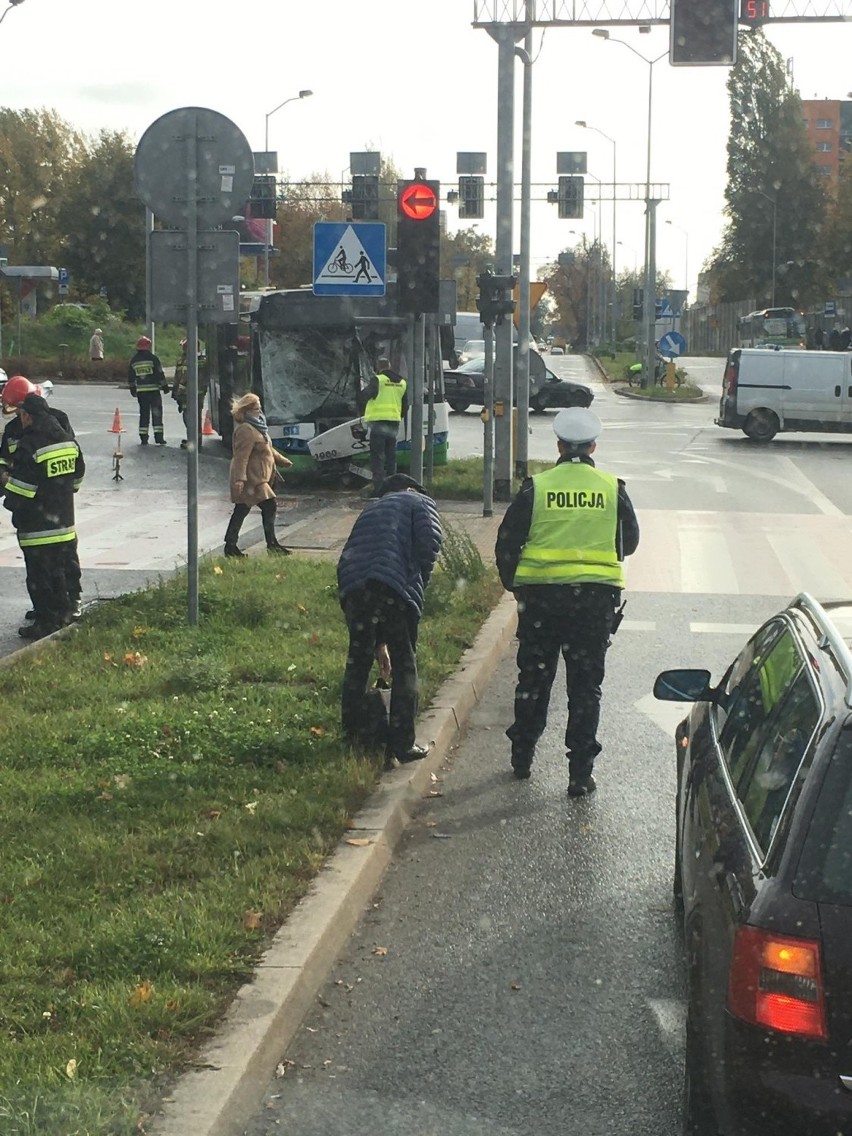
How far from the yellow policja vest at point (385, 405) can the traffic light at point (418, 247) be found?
825cm

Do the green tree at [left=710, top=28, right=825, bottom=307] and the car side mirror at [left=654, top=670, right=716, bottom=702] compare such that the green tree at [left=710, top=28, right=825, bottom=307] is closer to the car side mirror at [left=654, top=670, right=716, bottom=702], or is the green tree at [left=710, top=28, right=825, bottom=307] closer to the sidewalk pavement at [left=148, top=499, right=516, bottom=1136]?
the sidewalk pavement at [left=148, top=499, right=516, bottom=1136]

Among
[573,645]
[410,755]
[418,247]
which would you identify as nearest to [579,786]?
[573,645]

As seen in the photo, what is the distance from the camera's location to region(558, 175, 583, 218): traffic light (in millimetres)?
49678

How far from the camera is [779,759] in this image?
3795 mm

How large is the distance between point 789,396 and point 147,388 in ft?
43.0

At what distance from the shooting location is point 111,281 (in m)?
76.9

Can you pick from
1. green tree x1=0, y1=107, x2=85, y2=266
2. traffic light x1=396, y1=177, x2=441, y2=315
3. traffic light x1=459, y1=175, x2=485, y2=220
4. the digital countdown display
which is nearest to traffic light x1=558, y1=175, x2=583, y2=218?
traffic light x1=459, y1=175, x2=485, y2=220

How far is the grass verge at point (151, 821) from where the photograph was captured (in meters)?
4.32

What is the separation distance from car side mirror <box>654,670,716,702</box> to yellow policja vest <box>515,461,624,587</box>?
2521mm

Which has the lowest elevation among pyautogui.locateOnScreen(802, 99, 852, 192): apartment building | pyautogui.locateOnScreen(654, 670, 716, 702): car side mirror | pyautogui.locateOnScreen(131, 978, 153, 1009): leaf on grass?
pyautogui.locateOnScreen(131, 978, 153, 1009): leaf on grass

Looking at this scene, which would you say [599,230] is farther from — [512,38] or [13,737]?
[13,737]

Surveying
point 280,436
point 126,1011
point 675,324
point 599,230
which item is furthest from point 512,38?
point 599,230

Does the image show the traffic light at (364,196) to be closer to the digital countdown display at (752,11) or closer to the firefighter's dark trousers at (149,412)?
the firefighter's dark trousers at (149,412)

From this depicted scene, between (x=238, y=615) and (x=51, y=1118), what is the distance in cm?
757
